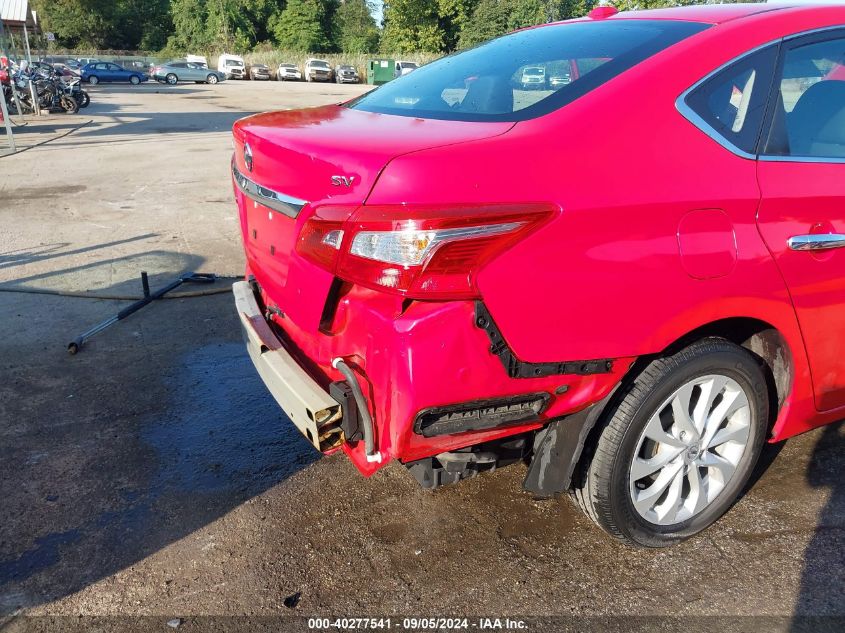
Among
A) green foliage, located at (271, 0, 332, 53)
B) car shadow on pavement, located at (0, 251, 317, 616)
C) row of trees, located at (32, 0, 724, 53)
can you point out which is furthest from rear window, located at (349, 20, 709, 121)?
green foliage, located at (271, 0, 332, 53)

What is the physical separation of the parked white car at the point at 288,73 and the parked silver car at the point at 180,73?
5294 mm

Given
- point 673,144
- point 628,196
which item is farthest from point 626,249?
point 673,144

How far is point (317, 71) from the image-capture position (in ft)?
157

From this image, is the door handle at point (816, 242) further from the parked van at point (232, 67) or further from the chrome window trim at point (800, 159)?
the parked van at point (232, 67)

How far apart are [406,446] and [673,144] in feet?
4.12

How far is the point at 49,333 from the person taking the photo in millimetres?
4605

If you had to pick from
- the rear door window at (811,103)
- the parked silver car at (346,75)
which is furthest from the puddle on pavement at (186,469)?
the parked silver car at (346,75)

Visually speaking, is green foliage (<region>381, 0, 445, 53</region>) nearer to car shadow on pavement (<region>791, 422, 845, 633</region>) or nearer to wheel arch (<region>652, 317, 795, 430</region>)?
car shadow on pavement (<region>791, 422, 845, 633</region>)

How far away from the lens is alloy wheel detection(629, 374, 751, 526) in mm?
2469

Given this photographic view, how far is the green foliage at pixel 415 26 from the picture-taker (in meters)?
71.9

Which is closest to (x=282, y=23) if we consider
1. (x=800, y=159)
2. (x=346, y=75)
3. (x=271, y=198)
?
(x=346, y=75)

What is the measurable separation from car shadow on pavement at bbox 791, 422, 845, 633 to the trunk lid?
6.37ft

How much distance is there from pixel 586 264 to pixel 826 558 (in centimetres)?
162

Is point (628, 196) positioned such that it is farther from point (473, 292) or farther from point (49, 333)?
point (49, 333)
